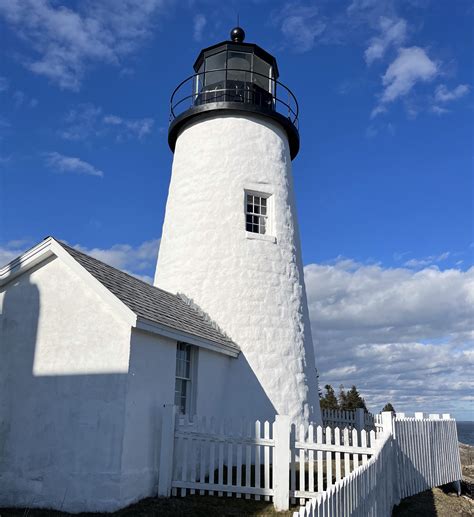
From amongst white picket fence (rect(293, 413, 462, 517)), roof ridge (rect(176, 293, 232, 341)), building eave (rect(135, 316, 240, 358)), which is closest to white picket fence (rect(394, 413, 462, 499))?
white picket fence (rect(293, 413, 462, 517))

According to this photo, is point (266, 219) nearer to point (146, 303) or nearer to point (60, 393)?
point (146, 303)

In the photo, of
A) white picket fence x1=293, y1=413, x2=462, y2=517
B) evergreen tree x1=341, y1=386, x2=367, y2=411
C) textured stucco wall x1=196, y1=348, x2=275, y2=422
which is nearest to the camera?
white picket fence x1=293, y1=413, x2=462, y2=517

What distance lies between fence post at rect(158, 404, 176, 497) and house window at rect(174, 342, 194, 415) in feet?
4.08

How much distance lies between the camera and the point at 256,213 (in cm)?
1454

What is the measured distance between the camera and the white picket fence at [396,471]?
213 inches

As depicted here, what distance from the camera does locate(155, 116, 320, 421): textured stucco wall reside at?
13055 millimetres

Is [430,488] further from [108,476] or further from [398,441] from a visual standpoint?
[108,476]

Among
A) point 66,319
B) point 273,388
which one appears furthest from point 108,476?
point 273,388

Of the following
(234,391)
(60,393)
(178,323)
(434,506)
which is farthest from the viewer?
(234,391)

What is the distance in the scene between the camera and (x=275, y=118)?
15172mm

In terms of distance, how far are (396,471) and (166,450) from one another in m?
4.79

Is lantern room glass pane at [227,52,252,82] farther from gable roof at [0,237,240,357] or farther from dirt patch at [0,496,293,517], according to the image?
dirt patch at [0,496,293,517]

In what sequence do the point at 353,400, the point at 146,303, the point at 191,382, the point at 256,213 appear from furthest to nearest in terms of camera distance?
1. the point at 353,400
2. the point at 256,213
3. the point at 191,382
4. the point at 146,303

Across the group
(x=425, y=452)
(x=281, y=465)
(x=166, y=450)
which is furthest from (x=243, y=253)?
(x=425, y=452)
